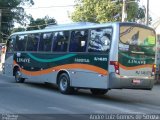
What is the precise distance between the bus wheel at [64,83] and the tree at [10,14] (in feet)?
170

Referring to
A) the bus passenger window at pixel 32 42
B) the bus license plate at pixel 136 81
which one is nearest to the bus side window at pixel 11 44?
the bus passenger window at pixel 32 42

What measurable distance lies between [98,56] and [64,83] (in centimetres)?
254

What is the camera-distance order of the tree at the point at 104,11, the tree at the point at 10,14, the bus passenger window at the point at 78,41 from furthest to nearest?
Answer: the tree at the point at 10,14 → the tree at the point at 104,11 → the bus passenger window at the point at 78,41

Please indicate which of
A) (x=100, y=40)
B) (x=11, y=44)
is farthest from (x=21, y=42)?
(x=100, y=40)

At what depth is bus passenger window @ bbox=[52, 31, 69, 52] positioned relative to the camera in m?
18.4

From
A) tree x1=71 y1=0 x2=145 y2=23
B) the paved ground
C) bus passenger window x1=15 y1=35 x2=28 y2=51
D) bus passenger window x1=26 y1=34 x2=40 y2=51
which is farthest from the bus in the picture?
tree x1=71 y1=0 x2=145 y2=23

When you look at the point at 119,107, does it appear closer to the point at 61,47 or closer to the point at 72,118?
the point at 72,118

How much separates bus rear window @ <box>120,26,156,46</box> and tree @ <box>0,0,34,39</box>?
53.9 meters

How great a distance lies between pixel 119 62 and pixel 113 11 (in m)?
33.8

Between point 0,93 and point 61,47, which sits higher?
point 61,47

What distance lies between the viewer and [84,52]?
17.1m

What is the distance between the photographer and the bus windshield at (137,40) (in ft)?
52.2

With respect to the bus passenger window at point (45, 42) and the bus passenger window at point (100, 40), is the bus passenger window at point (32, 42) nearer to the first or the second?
the bus passenger window at point (45, 42)

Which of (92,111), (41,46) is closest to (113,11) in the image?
(41,46)
